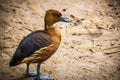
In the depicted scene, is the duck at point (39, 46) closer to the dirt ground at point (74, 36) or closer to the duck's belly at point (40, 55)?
the duck's belly at point (40, 55)

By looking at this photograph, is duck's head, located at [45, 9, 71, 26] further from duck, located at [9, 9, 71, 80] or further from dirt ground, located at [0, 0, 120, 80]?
dirt ground, located at [0, 0, 120, 80]

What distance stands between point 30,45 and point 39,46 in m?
0.11

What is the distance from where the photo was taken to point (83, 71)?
4.80m

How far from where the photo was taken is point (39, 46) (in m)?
4.29

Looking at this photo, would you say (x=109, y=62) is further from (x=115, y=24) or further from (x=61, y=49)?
(x=115, y=24)

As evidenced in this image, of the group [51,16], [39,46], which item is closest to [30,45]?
[39,46]

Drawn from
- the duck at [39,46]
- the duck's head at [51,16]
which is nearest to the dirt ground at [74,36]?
the duck at [39,46]

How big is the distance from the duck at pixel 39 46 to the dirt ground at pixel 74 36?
404 mm

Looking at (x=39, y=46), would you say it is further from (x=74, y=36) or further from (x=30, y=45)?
(x=74, y=36)

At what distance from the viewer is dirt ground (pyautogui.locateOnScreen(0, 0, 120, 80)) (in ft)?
15.7

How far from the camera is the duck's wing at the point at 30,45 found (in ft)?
13.8

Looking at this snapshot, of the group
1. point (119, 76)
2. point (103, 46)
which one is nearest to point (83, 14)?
point (103, 46)

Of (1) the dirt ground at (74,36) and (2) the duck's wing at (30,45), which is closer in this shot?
(2) the duck's wing at (30,45)

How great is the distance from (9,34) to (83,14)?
1481 mm
